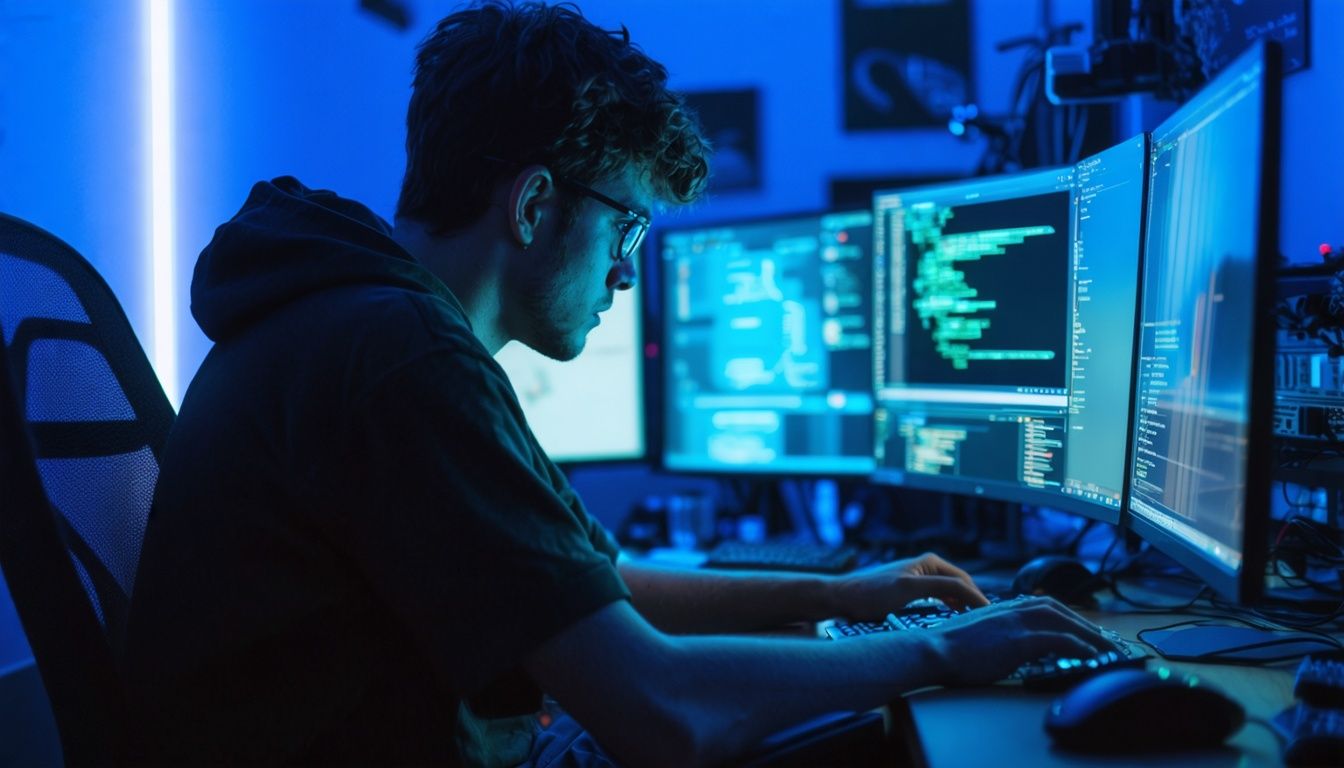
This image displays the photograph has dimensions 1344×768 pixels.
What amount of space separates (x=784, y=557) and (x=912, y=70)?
115cm

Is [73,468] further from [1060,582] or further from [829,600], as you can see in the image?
[1060,582]

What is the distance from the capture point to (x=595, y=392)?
1984 millimetres

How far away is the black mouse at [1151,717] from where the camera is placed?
716mm

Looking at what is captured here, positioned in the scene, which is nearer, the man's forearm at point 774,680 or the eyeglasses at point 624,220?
the man's forearm at point 774,680

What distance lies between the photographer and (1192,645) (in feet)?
3.35

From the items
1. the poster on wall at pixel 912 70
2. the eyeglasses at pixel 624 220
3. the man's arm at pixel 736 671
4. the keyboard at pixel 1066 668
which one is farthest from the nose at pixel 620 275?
the poster on wall at pixel 912 70

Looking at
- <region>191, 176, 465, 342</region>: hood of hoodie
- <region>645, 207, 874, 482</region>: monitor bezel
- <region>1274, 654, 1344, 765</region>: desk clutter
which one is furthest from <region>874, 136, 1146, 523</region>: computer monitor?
<region>191, 176, 465, 342</region>: hood of hoodie

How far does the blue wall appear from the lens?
56.4 inches

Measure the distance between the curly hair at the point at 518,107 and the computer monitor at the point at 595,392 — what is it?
32.1 inches

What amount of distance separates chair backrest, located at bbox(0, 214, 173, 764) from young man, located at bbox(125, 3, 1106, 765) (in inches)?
2.6

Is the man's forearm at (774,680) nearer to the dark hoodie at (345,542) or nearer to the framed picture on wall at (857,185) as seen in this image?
the dark hoodie at (345,542)

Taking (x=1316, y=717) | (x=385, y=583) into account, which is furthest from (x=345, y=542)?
(x=1316, y=717)

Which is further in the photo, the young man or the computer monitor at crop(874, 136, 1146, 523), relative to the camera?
the computer monitor at crop(874, 136, 1146, 523)

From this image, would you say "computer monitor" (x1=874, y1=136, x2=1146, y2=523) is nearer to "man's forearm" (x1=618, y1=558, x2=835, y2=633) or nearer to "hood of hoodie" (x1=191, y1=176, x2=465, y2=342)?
"man's forearm" (x1=618, y1=558, x2=835, y2=633)
